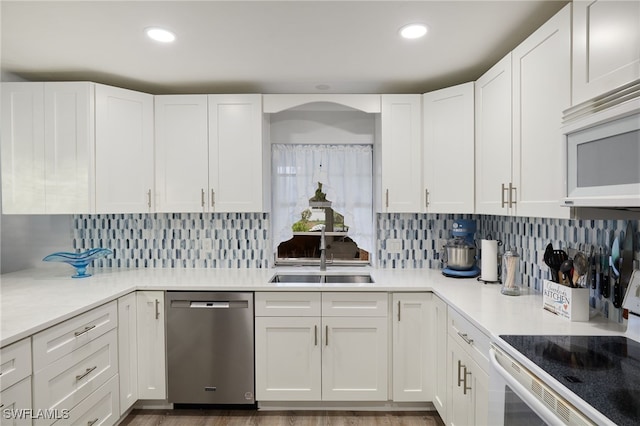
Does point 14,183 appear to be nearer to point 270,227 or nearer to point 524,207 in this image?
point 270,227

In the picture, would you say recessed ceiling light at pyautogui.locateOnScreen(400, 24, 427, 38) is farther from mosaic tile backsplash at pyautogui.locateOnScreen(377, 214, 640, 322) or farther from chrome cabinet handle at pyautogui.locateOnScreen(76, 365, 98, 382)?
chrome cabinet handle at pyautogui.locateOnScreen(76, 365, 98, 382)

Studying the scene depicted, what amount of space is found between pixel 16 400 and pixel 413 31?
2.56 m

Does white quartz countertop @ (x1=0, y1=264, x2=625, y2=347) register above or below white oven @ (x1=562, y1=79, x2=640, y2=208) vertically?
below

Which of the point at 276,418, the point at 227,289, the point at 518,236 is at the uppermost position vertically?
the point at 518,236

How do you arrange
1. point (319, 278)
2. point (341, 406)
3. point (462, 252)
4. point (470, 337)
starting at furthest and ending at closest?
point (319, 278) < point (462, 252) < point (341, 406) < point (470, 337)

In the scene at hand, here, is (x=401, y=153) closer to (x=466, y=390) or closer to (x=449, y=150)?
(x=449, y=150)

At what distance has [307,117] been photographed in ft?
10.3

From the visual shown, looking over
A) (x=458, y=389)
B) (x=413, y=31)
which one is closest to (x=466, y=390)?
(x=458, y=389)

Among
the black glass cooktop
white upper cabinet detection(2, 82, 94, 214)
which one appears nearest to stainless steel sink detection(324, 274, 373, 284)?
the black glass cooktop

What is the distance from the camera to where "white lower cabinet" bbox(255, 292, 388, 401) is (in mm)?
2457

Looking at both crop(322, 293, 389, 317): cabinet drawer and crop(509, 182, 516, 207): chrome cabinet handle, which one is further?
crop(322, 293, 389, 317): cabinet drawer

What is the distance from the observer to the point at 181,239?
310 cm

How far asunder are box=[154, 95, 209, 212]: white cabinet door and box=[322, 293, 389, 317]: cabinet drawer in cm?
123

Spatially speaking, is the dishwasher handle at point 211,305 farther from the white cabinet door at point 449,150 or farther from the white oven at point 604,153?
the white oven at point 604,153
